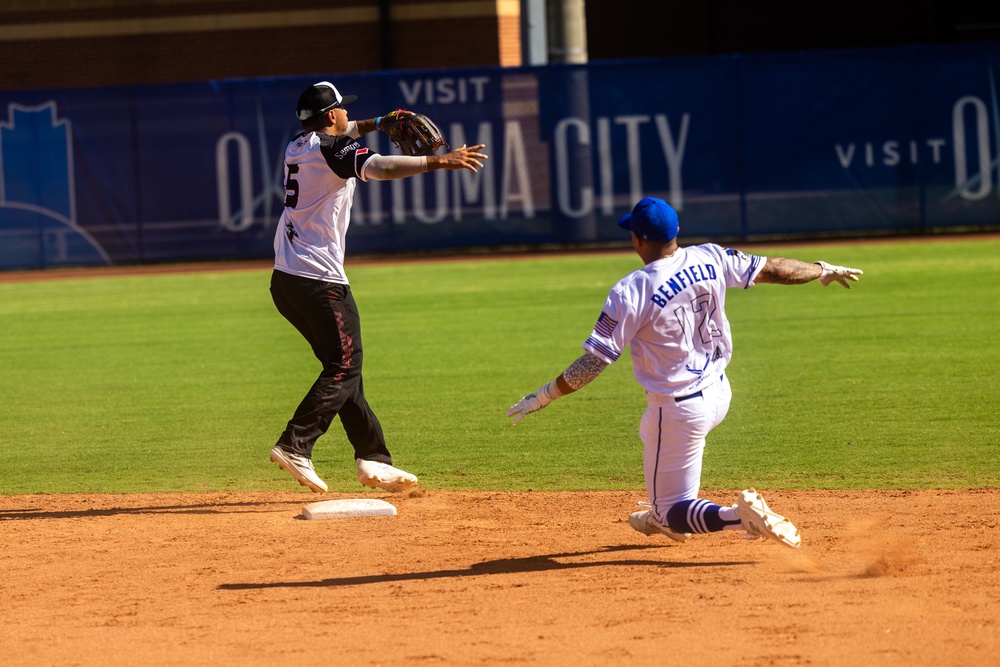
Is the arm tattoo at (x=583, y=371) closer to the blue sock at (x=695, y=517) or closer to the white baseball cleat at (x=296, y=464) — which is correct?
the blue sock at (x=695, y=517)

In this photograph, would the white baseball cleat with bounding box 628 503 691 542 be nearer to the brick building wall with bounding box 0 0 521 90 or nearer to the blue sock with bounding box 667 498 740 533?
the blue sock with bounding box 667 498 740 533

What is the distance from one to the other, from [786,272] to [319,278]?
8.65 ft

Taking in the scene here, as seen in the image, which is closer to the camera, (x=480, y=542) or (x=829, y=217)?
(x=480, y=542)

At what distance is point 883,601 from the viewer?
217 inches

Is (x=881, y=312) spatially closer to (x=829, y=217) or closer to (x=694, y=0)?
(x=829, y=217)

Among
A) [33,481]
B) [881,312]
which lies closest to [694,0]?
[881,312]

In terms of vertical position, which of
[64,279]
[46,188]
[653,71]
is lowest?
[64,279]

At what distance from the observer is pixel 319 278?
7516 mm

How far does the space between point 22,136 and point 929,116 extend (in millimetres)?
15481

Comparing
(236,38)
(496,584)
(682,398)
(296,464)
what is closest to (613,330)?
(682,398)

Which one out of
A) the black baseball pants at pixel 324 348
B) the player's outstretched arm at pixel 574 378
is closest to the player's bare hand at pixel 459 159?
the black baseball pants at pixel 324 348

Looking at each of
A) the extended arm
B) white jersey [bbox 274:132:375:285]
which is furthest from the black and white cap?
the extended arm

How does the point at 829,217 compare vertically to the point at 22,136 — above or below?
below

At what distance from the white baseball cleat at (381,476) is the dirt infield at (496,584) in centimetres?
12
